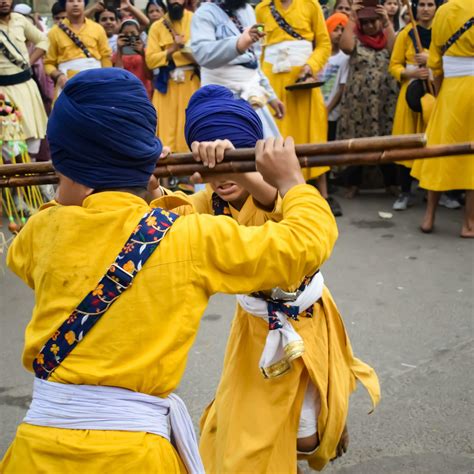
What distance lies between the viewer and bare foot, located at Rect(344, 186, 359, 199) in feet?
26.0

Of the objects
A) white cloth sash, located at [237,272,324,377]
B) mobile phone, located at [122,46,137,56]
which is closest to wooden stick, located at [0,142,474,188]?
white cloth sash, located at [237,272,324,377]

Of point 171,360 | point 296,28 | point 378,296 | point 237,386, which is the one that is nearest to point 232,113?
point 237,386

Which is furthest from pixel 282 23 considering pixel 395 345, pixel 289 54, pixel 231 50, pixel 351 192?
pixel 395 345

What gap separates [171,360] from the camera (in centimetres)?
173

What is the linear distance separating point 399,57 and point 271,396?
5289mm

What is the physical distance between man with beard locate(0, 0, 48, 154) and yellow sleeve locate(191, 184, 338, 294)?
5.85 metres

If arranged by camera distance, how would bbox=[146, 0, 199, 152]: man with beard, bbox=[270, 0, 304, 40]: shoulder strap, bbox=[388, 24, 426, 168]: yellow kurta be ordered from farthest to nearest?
bbox=[146, 0, 199, 152]: man with beard
bbox=[388, 24, 426, 168]: yellow kurta
bbox=[270, 0, 304, 40]: shoulder strap

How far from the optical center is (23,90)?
23.7 feet

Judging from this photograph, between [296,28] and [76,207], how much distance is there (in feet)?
18.1

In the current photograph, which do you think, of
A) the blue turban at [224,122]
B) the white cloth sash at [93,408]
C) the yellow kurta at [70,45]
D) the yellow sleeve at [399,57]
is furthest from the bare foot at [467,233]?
the white cloth sash at [93,408]

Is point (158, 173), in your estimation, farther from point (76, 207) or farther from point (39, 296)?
point (39, 296)

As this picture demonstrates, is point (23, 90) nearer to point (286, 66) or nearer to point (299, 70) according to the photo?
point (286, 66)

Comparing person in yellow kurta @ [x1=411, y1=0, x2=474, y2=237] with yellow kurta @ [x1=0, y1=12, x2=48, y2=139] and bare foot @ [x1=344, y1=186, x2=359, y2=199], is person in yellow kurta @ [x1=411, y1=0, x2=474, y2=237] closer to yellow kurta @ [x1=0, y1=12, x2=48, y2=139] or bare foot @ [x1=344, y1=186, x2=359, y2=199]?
bare foot @ [x1=344, y1=186, x2=359, y2=199]

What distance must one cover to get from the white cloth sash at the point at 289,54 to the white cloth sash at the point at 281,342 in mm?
4783
